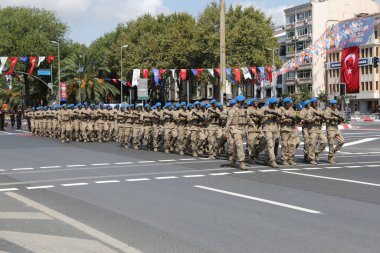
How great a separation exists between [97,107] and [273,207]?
63.3 ft

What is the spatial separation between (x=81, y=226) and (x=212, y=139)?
1074cm

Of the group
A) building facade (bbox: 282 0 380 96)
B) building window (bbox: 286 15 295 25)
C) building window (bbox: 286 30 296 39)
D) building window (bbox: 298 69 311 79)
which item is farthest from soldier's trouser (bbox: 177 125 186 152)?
building window (bbox: 286 15 295 25)

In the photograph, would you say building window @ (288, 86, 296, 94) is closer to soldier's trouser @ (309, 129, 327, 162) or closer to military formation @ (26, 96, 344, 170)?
military formation @ (26, 96, 344, 170)

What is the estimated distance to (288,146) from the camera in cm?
1560

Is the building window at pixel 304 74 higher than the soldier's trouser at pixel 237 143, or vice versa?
the building window at pixel 304 74

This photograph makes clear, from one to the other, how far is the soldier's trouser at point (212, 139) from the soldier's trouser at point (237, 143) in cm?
309

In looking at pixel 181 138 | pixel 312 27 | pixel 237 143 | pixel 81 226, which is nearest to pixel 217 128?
pixel 181 138

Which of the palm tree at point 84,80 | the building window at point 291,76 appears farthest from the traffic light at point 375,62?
the palm tree at point 84,80

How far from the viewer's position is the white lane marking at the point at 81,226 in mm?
6562

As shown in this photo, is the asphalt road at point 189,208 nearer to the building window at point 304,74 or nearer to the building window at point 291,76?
the building window at point 304,74

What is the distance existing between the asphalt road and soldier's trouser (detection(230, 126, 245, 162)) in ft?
1.71

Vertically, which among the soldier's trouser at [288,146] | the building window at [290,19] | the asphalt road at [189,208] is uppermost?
the building window at [290,19]

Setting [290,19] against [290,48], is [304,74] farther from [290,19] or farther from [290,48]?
[290,19]

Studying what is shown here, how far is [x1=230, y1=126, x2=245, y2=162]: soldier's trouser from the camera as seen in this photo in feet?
47.7
